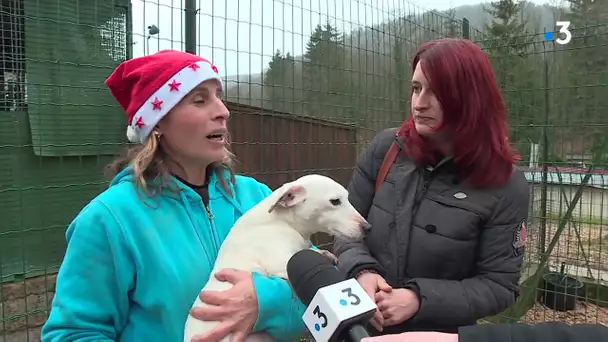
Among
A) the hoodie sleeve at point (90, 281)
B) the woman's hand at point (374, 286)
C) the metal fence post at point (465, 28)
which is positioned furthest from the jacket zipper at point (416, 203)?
the metal fence post at point (465, 28)

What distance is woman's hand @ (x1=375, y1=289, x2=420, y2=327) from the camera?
1.59 meters

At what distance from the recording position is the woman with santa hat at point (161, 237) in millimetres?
1266

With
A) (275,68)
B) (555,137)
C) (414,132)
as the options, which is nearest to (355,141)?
(275,68)

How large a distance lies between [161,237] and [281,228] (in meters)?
0.49

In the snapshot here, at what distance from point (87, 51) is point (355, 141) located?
231cm

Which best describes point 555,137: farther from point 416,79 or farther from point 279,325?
point 279,325

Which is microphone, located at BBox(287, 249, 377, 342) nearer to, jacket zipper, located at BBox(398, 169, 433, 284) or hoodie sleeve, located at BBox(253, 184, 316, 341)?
hoodie sleeve, located at BBox(253, 184, 316, 341)

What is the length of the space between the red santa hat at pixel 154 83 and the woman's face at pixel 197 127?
0.10ft

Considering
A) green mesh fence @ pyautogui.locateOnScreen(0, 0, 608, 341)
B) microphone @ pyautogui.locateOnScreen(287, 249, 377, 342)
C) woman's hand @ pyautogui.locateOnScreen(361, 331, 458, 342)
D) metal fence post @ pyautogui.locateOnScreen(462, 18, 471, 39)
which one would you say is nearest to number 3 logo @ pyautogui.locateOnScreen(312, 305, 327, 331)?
microphone @ pyautogui.locateOnScreen(287, 249, 377, 342)

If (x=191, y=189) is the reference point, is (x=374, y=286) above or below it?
below

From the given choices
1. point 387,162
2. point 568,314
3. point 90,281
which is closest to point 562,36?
point 568,314

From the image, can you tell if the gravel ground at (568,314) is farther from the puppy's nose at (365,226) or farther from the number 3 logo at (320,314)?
the number 3 logo at (320,314)

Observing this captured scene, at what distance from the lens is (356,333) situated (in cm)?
85

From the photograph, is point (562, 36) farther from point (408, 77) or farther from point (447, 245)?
point (447, 245)
